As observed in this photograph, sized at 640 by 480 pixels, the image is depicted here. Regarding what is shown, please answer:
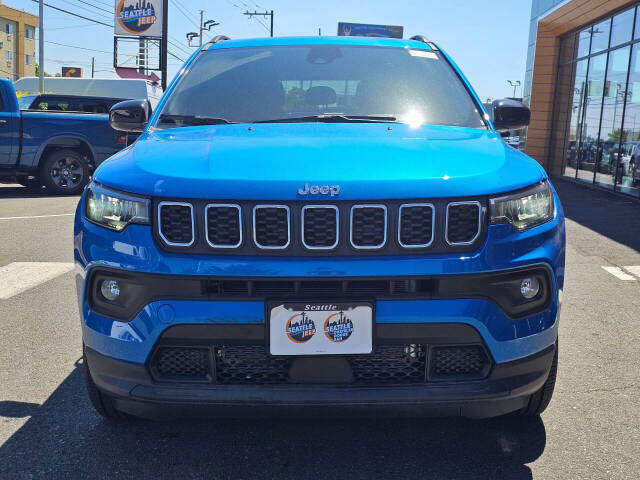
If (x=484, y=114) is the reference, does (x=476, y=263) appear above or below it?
below

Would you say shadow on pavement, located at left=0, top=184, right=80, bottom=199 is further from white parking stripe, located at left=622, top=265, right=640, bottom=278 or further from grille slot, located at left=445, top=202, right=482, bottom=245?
grille slot, located at left=445, top=202, right=482, bottom=245

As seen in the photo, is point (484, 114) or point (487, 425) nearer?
point (487, 425)

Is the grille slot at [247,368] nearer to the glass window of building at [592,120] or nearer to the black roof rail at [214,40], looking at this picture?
the black roof rail at [214,40]

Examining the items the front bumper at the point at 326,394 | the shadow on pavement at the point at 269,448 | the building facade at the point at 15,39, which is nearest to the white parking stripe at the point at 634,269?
the shadow on pavement at the point at 269,448

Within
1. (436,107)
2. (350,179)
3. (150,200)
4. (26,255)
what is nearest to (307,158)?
(350,179)

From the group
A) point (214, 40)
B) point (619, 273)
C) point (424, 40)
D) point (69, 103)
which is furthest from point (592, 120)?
point (214, 40)

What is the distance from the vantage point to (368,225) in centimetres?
221

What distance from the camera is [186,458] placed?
8.47ft

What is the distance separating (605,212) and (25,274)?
29.7 ft

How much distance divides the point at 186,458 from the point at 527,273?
56.6 inches

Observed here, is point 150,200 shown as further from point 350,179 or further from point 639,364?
point 639,364

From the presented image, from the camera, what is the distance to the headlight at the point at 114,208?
228 cm

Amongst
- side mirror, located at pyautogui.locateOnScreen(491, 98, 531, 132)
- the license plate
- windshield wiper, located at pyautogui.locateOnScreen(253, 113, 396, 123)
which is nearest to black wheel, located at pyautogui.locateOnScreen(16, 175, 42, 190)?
windshield wiper, located at pyautogui.locateOnScreen(253, 113, 396, 123)

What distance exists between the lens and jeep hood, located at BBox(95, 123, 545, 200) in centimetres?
223
